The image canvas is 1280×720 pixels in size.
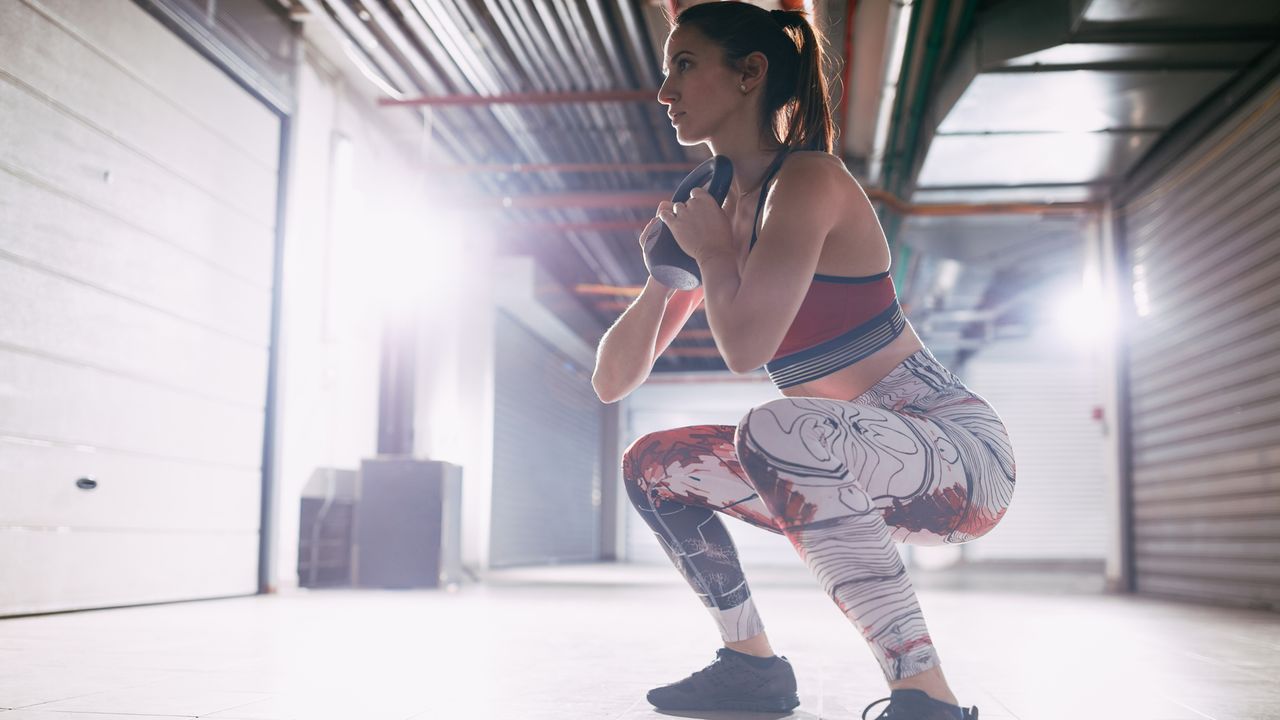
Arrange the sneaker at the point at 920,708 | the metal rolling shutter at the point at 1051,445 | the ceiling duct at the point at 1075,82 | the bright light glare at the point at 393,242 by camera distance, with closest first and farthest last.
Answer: the sneaker at the point at 920,708 < the ceiling duct at the point at 1075,82 < the bright light glare at the point at 393,242 < the metal rolling shutter at the point at 1051,445

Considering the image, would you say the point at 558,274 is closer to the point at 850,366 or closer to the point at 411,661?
the point at 411,661

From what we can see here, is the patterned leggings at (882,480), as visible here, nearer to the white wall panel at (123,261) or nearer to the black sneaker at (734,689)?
the black sneaker at (734,689)

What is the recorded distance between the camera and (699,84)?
1688 millimetres

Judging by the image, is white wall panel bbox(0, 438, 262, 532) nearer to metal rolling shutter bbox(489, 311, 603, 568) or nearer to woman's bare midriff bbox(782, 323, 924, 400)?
woman's bare midriff bbox(782, 323, 924, 400)

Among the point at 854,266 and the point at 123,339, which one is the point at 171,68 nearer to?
the point at 123,339

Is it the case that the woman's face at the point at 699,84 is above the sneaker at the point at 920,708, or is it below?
above

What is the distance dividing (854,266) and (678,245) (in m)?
0.28

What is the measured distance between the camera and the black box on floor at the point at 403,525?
247 inches

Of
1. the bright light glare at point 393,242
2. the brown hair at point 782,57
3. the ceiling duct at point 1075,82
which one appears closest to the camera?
the brown hair at point 782,57

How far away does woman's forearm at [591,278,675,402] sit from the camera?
1.81 m

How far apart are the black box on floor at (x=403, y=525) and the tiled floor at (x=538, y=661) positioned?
129 centimetres

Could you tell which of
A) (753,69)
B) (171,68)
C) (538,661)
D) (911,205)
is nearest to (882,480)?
(753,69)

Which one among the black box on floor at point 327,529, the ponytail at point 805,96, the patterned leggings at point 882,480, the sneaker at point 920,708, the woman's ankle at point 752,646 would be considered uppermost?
the ponytail at point 805,96

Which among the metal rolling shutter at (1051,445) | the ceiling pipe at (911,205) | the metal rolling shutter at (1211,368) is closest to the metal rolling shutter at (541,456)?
the ceiling pipe at (911,205)
